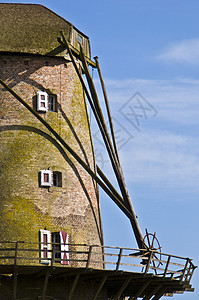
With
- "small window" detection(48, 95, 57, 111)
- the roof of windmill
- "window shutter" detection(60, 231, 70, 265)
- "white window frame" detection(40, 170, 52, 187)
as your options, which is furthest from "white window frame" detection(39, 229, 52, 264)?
the roof of windmill

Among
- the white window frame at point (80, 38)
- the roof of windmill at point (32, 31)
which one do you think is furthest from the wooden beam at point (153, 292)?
the white window frame at point (80, 38)

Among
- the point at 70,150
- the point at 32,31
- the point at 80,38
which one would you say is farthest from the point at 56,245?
the point at 80,38

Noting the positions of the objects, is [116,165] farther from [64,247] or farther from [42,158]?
[64,247]

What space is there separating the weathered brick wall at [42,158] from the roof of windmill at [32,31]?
0.36 meters

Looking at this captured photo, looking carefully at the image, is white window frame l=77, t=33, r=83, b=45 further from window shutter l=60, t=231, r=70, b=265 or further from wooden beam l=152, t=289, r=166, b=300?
wooden beam l=152, t=289, r=166, b=300

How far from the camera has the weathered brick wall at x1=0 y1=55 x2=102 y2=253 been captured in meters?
24.2

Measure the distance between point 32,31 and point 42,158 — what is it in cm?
485

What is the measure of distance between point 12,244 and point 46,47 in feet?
24.3

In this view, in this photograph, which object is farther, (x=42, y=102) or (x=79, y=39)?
(x=79, y=39)

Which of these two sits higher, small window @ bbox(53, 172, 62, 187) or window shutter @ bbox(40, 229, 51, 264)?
small window @ bbox(53, 172, 62, 187)

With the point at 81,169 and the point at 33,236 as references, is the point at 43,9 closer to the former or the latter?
the point at 81,169

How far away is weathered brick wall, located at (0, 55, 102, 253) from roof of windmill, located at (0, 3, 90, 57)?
0.36 metres

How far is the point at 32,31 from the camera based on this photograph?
85.9ft

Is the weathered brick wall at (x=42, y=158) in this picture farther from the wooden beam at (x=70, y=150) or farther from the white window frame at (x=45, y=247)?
the wooden beam at (x=70, y=150)
